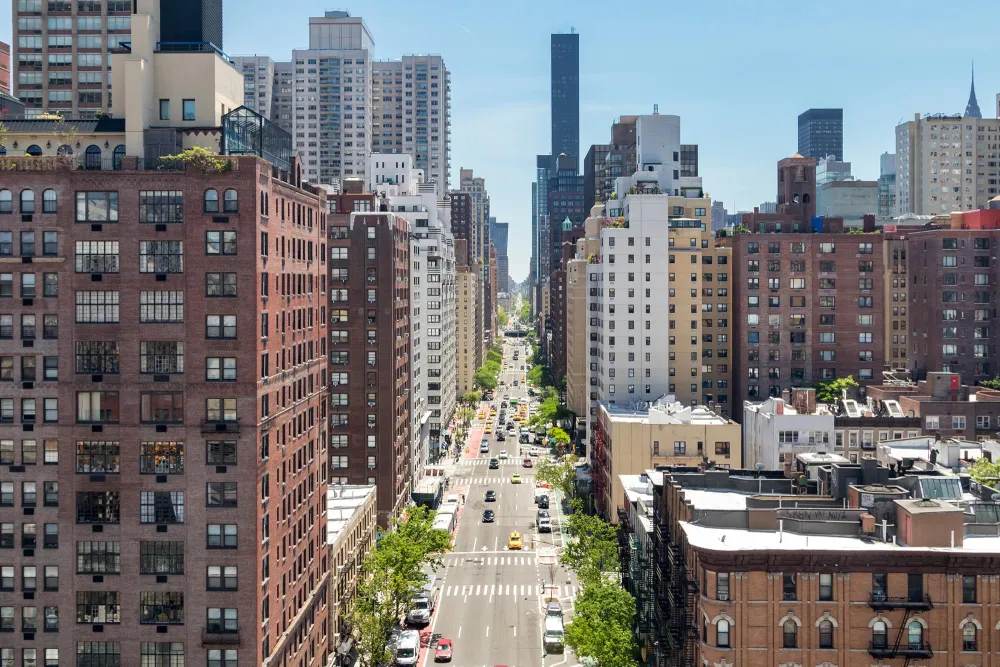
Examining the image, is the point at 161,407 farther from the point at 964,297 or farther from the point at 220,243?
the point at 964,297

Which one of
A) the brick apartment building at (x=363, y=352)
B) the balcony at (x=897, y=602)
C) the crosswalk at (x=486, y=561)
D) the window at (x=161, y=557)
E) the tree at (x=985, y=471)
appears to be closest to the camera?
the balcony at (x=897, y=602)

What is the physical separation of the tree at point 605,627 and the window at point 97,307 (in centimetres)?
4121

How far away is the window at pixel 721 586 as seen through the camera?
54.9m

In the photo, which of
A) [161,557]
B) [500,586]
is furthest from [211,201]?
[500,586]

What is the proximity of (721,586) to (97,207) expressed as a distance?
44.6 m

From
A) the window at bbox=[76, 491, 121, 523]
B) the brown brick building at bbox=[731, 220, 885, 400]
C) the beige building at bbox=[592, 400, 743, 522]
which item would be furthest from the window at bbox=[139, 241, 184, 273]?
the brown brick building at bbox=[731, 220, 885, 400]

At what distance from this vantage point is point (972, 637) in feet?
177

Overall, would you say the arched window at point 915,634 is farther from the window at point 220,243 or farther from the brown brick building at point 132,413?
the window at point 220,243

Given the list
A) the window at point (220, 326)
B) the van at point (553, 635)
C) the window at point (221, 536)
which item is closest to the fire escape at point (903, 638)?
the window at point (221, 536)

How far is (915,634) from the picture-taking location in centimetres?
5397

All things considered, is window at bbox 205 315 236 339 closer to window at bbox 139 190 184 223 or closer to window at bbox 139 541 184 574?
window at bbox 139 190 184 223

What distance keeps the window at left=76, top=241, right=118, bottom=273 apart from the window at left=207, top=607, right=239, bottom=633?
22522mm

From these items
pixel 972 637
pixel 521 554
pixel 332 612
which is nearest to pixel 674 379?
pixel 521 554

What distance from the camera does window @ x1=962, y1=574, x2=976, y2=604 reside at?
53.8 m
